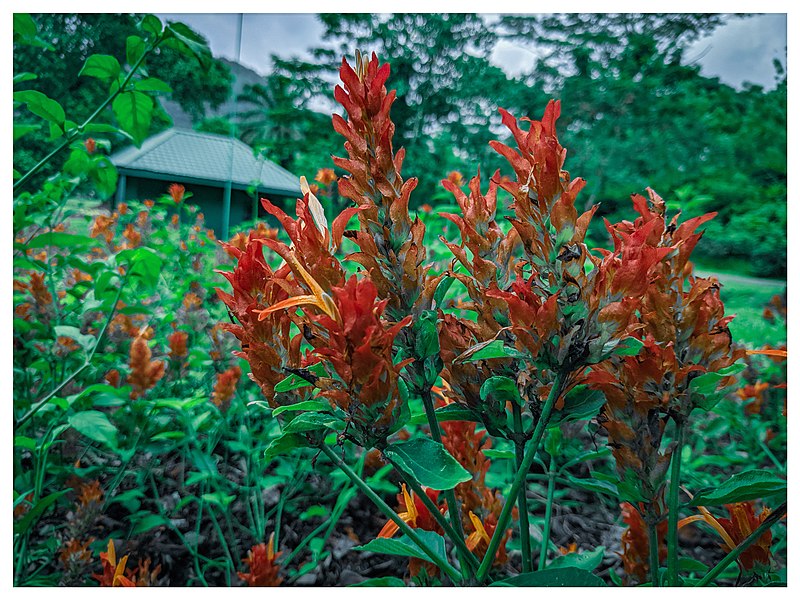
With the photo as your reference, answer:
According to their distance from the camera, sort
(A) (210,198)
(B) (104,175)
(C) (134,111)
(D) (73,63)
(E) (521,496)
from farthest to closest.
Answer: (A) (210,198)
(D) (73,63)
(B) (104,175)
(C) (134,111)
(E) (521,496)

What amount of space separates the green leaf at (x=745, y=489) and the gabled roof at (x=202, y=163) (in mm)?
1802

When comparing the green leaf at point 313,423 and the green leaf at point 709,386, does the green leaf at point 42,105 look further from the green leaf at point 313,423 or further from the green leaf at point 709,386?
the green leaf at point 709,386

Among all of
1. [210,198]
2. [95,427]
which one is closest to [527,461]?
[95,427]

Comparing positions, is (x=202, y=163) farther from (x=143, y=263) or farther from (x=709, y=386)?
(x=709, y=386)

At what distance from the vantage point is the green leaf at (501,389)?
0.35m

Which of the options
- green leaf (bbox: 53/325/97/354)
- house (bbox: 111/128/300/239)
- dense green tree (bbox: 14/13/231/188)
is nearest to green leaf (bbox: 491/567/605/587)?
green leaf (bbox: 53/325/97/354)

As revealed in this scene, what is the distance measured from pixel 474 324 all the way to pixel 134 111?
0.77 metres

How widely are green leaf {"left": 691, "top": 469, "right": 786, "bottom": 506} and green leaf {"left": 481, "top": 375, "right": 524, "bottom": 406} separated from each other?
165 millimetres

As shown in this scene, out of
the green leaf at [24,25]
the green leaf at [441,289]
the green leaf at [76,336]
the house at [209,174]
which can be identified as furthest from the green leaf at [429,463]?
the house at [209,174]

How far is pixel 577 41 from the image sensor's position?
7.43ft

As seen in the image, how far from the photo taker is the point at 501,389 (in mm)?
362

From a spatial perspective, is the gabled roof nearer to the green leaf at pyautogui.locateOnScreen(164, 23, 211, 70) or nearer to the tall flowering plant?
the green leaf at pyautogui.locateOnScreen(164, 23, 211, 70)

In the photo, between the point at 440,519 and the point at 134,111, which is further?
the point at 134,111

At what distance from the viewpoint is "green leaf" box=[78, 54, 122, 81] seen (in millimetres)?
838
